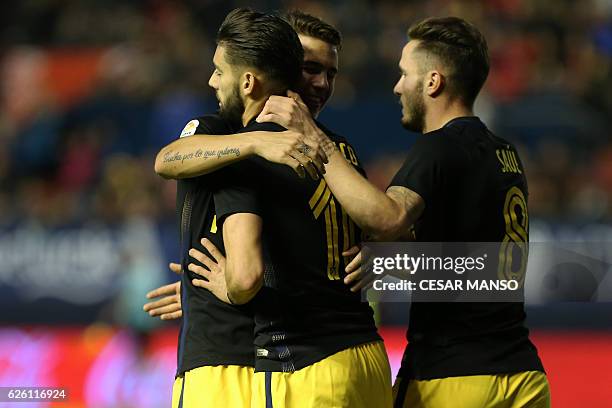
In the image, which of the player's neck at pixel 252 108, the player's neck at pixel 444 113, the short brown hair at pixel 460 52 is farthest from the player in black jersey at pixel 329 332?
the short brown hair at pixel 460 52

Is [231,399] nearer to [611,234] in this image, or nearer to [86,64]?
[611,234]

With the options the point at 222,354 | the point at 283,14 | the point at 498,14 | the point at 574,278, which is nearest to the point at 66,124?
the point at 498,14

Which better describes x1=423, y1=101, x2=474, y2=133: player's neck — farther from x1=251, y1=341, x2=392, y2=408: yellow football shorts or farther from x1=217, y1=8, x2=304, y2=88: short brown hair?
x1=251, y1=341, x2=392, y2=408: yellow football shorts

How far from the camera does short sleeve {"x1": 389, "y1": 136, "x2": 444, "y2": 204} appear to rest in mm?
3771

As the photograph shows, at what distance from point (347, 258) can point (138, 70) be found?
9.92 metres

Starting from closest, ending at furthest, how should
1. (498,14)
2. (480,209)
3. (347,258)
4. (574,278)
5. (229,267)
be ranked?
(229,267)
(347,258)
(480,209)
(574,278)
(498,14)

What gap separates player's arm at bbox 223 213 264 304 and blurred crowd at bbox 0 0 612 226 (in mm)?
6533

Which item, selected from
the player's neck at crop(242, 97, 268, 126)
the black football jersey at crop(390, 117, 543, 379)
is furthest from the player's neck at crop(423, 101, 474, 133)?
the player's neck at crop(242, 97, 268, 126)

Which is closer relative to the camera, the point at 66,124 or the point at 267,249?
the point at 267,249

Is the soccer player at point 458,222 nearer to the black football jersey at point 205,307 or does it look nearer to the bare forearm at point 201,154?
the bare forearm at point 201,154

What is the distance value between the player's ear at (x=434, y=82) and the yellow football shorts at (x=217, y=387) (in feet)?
4.61

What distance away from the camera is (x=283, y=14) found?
15.1ft

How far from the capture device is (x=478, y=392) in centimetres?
375

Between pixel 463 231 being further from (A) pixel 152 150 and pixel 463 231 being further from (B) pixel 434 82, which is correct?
(A) pixel 152 150
